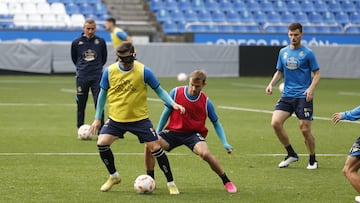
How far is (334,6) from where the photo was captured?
46.8 meters

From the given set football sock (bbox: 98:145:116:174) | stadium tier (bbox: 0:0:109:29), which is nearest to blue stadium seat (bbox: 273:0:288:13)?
stadium tier (bbox: 0:0:109:29)

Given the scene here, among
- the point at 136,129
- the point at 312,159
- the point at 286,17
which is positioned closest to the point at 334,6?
the point at 286,17

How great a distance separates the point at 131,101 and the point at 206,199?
1.49 m

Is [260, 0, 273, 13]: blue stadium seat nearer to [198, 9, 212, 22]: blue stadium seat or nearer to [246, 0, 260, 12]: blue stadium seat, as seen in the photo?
[246, 0, 260, 12]: blue stadium seat

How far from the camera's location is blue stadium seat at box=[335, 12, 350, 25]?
4616cm

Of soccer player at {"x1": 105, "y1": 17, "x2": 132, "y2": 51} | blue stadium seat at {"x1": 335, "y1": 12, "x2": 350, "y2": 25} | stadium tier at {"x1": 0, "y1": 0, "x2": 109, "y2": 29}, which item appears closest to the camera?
soccer player at {"x1": 105, "y1": 17, "x2": 132, "y2": 51}

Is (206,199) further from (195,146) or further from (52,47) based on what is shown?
(52,47)

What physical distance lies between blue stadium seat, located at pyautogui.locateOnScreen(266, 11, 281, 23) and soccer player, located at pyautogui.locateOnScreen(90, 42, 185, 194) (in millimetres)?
34707

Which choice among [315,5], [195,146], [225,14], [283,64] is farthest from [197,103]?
[315,5]

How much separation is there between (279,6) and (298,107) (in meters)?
33.3

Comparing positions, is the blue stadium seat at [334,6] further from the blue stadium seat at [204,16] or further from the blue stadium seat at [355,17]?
the blue stadium seat at [204,16]

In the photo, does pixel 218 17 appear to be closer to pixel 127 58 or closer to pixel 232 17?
pixel 232 17

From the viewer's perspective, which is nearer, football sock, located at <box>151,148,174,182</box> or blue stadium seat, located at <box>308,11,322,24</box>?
football sock, located at <box>151,148,174,182</box>

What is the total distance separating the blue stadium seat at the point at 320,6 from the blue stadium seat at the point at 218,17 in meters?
5.92
